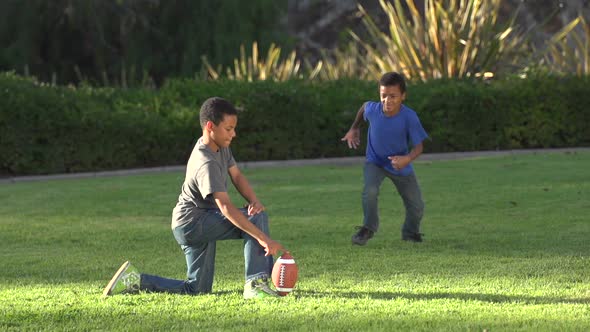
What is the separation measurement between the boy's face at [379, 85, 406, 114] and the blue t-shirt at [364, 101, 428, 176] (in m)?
0.09

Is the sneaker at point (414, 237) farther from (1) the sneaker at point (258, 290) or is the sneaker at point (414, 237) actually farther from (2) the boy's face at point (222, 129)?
(2) the boy's face at point (222, 129)

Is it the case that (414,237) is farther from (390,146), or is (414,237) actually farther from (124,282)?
(124,282)

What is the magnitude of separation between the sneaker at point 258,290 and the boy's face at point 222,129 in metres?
0.79

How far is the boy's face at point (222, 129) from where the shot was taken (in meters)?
6.44

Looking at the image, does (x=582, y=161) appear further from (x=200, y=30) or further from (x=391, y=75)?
(x=200, y=30)

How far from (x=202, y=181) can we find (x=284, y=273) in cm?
69

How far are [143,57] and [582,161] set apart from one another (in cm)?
1679

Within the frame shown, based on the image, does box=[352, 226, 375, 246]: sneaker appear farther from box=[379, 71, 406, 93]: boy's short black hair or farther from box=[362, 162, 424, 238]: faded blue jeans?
box=[379, 71, 406, 93]: boy's short black hair

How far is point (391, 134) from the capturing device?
8898 millimetres

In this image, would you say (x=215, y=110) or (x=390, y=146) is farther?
(x=390, y=146)

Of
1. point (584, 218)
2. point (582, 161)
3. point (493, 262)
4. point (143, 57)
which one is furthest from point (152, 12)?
point (493, 262)

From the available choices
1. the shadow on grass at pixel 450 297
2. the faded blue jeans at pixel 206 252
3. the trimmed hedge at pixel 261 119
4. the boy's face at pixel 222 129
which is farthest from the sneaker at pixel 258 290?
the trimmed hedge at pixel 261 119

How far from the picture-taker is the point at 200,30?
30.2m

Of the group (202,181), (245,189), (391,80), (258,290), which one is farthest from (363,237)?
(202,181)
